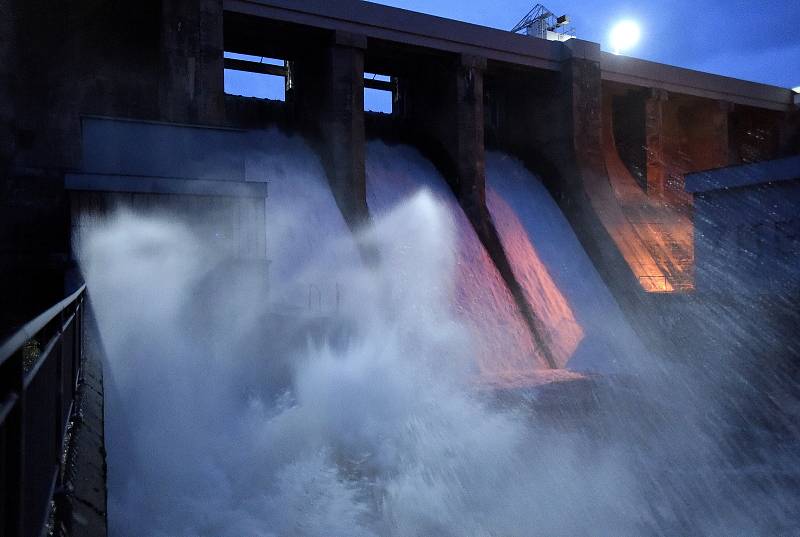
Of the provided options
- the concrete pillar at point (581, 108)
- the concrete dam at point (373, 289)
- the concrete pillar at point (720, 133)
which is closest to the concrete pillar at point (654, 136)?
the concrete dam at point (373, 289)

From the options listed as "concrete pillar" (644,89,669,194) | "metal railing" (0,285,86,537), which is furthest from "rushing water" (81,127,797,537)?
"concrete pillar" (644,89,669,194)

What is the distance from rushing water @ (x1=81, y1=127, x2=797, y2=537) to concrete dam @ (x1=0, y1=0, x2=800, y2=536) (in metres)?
0.05

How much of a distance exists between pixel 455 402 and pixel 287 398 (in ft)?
9.29

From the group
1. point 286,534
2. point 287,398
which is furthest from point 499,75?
point 286,534

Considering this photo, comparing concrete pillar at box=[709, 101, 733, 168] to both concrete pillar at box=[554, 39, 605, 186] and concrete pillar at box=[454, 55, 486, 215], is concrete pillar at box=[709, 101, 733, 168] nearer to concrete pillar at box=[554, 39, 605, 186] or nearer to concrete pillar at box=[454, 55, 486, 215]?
concrete pillar at box=[554, 39, 605, 186]

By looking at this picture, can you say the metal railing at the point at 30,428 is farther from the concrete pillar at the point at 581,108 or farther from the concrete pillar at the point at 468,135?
the concrete pillar at the point at 581,108

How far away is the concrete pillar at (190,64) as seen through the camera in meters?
12.3

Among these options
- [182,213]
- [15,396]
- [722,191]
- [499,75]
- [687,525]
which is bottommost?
[687,525]

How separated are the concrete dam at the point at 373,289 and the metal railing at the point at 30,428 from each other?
0.08 feet

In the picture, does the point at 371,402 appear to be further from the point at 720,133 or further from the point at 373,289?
the point at 720,133

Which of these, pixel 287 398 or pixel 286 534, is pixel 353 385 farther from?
pixel 286 534

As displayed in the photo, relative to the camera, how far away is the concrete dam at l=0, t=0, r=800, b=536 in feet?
23.9

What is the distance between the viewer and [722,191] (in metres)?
17.1

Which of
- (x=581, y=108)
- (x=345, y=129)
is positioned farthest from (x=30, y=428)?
(x=581, y=108)
